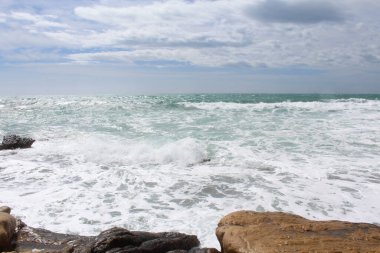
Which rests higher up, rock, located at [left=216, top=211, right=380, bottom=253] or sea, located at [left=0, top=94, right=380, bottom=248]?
rock, located at [left=216, top=211, right=380, bottom=253]

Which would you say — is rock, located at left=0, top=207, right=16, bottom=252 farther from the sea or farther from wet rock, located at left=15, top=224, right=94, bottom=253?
the sea

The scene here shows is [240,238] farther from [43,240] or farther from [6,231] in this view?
[6,231]

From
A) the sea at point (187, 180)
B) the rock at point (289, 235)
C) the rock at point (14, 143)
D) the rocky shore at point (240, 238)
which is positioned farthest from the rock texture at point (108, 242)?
the rock at point (14, 143)

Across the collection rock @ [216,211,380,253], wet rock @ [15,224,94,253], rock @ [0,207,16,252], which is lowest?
wet rock @ [15,224,94,253]

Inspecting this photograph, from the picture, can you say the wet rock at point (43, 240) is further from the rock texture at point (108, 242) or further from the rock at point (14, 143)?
the rock at point (14, 143)

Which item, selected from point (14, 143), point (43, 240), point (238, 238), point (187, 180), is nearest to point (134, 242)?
point (238, 238)

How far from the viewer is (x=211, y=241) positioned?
5055 millimetres

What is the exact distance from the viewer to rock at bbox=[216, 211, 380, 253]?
3.32 metres

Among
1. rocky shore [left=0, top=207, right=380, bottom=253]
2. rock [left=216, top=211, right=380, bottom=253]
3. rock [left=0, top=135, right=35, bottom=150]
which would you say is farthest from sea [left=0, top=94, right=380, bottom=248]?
rock [left=216, top=211, right=380, bottom=253]

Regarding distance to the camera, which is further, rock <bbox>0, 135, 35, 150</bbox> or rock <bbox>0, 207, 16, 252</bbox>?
rock <bbox>0, 135, 35, 150</bbox>

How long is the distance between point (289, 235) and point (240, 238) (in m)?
0.49

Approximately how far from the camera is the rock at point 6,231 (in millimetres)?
4641

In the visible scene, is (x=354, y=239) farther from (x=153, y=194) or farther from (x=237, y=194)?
(x=153, y=194)

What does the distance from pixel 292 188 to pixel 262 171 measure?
1.49 metres
